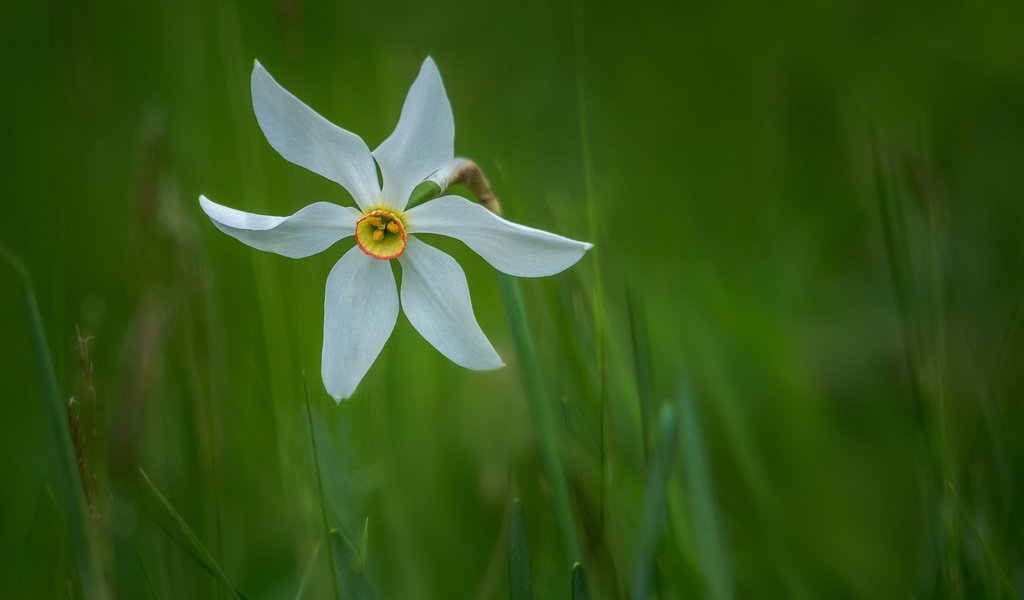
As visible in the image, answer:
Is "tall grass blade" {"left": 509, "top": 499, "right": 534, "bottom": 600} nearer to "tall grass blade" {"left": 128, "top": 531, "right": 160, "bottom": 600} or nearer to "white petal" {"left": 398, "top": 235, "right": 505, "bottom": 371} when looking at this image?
"white petal" {"left": 398, "top": 235, "right": 505, "bottom": 371}

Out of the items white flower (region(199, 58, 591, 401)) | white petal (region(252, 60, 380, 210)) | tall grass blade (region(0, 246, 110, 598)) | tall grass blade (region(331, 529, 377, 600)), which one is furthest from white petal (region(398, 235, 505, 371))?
tall grass blade (region(0, 246, 110, 598))

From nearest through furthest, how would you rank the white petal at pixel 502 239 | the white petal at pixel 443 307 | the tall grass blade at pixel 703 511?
the white petal at pixel 502 239 → the white petal at pixel 443 307 → the tall grass blade at pixel 703 511

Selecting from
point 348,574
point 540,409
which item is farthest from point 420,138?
point 348,574

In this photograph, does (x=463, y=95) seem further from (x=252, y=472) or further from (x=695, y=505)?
(x=695, y=505)

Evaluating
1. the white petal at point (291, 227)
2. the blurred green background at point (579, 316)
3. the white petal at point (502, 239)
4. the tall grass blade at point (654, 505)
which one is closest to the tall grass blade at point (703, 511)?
the blurred green background at point (579, 316)

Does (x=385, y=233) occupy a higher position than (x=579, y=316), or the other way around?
(x=385, y=233)

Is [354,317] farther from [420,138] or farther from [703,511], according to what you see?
[703,511]

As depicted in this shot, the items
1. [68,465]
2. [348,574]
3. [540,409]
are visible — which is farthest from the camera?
[540,409]

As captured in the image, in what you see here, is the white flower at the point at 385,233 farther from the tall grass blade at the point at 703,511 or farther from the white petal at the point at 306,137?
the tall grass blade at the point at 703,511

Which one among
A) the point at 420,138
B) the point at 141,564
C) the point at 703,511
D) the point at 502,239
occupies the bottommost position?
the point at 703,511
